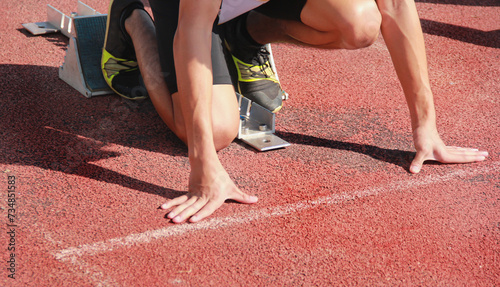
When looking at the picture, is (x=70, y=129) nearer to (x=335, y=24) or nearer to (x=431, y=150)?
(x=335, y=24)

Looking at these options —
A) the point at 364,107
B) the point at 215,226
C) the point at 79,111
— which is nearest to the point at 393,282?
the point at 215,226

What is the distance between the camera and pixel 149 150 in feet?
9.86

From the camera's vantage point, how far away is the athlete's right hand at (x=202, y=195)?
241 cm

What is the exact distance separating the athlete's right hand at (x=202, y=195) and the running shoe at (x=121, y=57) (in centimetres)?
124

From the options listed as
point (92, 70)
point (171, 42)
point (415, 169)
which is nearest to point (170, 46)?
point (171, 42)

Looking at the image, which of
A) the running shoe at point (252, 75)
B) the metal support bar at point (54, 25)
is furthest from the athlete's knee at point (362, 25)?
the metal support bar at point (54, 25)

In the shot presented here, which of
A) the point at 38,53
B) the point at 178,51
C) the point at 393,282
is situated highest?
the point at 178,51

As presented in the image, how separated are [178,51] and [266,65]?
122 centimetres

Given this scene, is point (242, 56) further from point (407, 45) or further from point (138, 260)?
point (138, 260)

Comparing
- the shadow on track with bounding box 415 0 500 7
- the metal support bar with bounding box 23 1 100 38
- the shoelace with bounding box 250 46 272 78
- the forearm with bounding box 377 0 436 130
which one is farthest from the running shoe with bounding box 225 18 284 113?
the shadow on track with bounding box 415 0 500 7

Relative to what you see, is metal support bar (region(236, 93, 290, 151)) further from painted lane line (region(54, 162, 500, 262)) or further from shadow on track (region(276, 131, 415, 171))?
painted lane line (region(54, 162, 500, 262))

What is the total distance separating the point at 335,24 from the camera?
294cm

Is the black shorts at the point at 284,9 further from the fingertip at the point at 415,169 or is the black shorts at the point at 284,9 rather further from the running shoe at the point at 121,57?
the fingertip at the point at 415,169

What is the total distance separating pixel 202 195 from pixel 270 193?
0.39 metres
